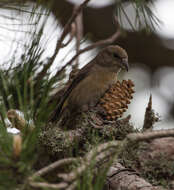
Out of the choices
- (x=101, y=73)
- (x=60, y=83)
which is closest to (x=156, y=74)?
(x=101, y=73)

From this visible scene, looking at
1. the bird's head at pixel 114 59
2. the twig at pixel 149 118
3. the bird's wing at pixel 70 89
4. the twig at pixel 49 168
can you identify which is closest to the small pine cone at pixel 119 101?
the twig at pixel 149 118

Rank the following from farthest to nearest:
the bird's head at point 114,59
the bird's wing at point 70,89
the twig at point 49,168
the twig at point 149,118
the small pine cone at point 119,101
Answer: the bird's head at point 114,59 → the bird's wing at point 70,89 → the small pine cone at point 119,101 → the twig at point 149,118 → the twig at point 49,168

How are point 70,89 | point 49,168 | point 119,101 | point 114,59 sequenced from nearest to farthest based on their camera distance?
point 49,168
point 119,101
point 70,89
point 114,59

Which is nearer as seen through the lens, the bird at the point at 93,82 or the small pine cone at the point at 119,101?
the small pine cone at the point at 119,101

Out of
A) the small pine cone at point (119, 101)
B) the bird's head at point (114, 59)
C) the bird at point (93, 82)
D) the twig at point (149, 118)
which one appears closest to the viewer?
the twig at point (149, 118)

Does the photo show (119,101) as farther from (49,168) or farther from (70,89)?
(49,168)

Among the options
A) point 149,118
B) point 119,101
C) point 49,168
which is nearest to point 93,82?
point 119,101

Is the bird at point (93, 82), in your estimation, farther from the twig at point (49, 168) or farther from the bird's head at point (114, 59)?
the twig at point (49, 168)
